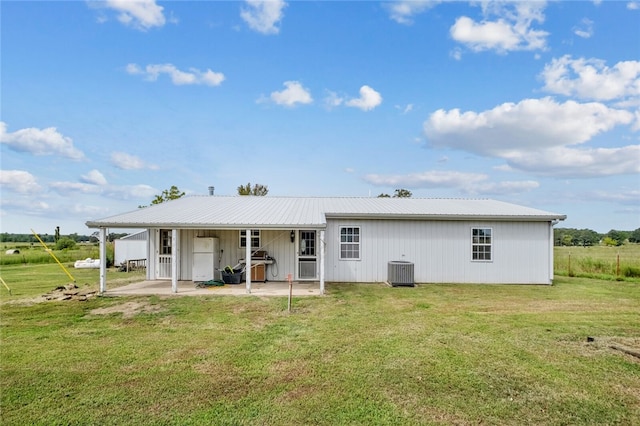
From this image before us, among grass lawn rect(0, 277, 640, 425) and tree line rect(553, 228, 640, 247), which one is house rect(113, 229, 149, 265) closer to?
grass lawn rect(0, 277, 640, 425)

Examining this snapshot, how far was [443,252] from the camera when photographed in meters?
12.7

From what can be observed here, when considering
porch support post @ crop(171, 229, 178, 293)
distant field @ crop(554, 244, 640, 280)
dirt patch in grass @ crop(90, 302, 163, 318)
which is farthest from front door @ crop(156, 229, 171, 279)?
distant field @ crop(554, 244, 640, 280)

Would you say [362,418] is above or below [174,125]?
below

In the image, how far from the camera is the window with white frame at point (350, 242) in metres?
12.7

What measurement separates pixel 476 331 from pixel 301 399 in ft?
14.2

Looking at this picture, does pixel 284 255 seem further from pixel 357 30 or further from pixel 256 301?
pixel 357 30

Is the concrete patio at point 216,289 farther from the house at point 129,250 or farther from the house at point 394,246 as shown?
the house at point 129,250

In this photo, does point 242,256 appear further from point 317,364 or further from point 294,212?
point 317,364

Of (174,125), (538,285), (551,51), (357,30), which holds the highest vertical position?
(357,30)

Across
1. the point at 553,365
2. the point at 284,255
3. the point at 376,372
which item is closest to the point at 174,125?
the point at 284,255

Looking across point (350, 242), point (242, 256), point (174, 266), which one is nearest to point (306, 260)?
point (350, 242)

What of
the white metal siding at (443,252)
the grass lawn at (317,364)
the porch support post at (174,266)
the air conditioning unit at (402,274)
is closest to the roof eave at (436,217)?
the white metal siding at (443,252)

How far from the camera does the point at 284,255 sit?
12.6 m

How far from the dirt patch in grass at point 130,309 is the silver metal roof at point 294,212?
A: 2.50 m
